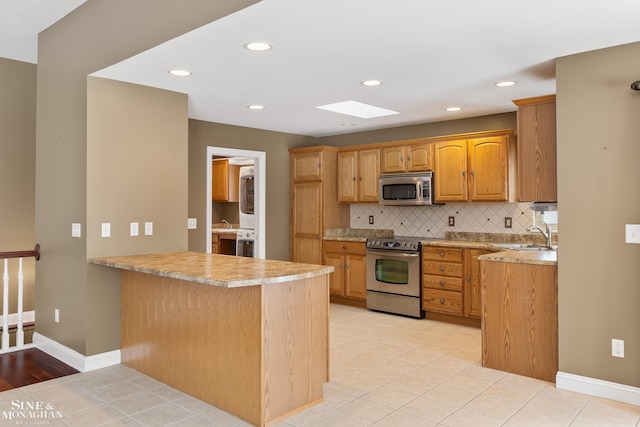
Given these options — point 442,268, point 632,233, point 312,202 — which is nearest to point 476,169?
point 442,268

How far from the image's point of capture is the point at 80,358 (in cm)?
366

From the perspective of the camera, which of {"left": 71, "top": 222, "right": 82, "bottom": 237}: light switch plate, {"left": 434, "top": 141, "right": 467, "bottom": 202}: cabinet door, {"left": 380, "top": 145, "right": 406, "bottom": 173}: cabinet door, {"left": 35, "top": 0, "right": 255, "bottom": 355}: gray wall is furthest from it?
{"left": 380, "top": 145, "right": 406, "bottom": 173}: cabinet door

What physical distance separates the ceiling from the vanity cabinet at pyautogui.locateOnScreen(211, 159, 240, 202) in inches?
129

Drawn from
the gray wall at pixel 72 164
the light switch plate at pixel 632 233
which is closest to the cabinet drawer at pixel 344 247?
the gray wall at pixel 72 164

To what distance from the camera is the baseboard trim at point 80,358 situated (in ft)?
12.0

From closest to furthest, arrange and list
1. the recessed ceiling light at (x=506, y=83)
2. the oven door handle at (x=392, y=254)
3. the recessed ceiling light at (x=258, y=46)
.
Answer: the recessed ceiling light at (x=258, y=46) → the recessed ceiling light at (x=506, y=83) → the oven door handle at (x=392, y=254)

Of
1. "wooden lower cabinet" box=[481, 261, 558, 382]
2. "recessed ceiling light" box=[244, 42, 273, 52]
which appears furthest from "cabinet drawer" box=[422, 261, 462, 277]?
"recessed ceiling light" box=[244, 42, 273, 52]

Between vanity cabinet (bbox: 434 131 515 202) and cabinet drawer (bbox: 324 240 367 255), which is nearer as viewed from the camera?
vanity cabinet (bbox: 434 131 515 202)

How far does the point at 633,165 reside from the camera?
2982mm

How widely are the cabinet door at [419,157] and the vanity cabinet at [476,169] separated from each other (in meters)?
0.09

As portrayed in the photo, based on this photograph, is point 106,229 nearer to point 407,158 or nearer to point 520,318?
point 520,318

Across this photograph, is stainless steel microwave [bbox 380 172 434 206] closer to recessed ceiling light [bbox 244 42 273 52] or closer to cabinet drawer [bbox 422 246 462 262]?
cabinet drawer [bbox 422 246 462 262]

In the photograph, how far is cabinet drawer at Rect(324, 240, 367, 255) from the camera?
19.5 feet

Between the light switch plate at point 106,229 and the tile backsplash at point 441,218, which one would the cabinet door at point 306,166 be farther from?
the light switch plate at point 106,229
